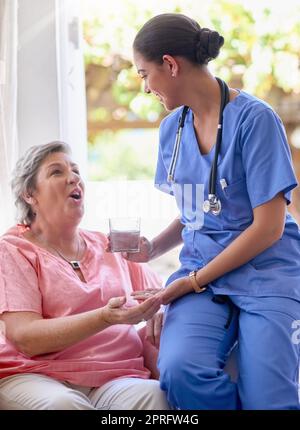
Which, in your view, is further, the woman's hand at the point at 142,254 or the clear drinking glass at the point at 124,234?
the woman's hand at the point at 142,254

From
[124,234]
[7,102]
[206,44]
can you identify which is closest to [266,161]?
[206,44]

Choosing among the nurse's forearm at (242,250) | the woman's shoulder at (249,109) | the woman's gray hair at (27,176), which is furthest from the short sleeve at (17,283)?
the woman's shoulder at (249,109)

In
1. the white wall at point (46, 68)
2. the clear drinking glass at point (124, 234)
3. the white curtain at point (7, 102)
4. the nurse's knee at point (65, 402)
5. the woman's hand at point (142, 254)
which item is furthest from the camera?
the white wall at point (46, 68)

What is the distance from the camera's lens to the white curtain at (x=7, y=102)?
209 centimetres

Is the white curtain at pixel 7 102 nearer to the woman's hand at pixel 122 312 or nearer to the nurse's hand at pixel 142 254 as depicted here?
the nurse's hand at pixel 142 254

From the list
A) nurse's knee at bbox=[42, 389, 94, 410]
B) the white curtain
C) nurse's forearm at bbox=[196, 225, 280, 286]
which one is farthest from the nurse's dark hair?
nurse's knee at bbox=[42, 389, 94, 410]

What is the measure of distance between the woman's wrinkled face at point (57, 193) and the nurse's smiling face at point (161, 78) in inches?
13.5

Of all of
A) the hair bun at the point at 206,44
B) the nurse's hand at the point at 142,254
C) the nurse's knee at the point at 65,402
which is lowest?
the nurse's knee at the point at 65,402

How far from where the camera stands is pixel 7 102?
2131 millimetres

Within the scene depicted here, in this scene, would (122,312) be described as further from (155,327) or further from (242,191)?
(242,191)

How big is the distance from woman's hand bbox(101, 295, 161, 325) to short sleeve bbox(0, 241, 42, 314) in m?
0.20

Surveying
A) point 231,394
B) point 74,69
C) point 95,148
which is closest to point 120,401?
point 231,394

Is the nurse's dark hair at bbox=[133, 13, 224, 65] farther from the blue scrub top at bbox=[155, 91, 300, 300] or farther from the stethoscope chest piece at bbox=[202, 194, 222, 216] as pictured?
the stethoscope chest piece at bbox=[202, 194, 222, 216]

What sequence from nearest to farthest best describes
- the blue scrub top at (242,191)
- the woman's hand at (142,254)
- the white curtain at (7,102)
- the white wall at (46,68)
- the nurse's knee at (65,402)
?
the nurse's knee at (65,402)
the blue scrub top at (242,191)
the woman's hand at (142,254)
the white curtain at (7,102)
the white wall at (46,68)
